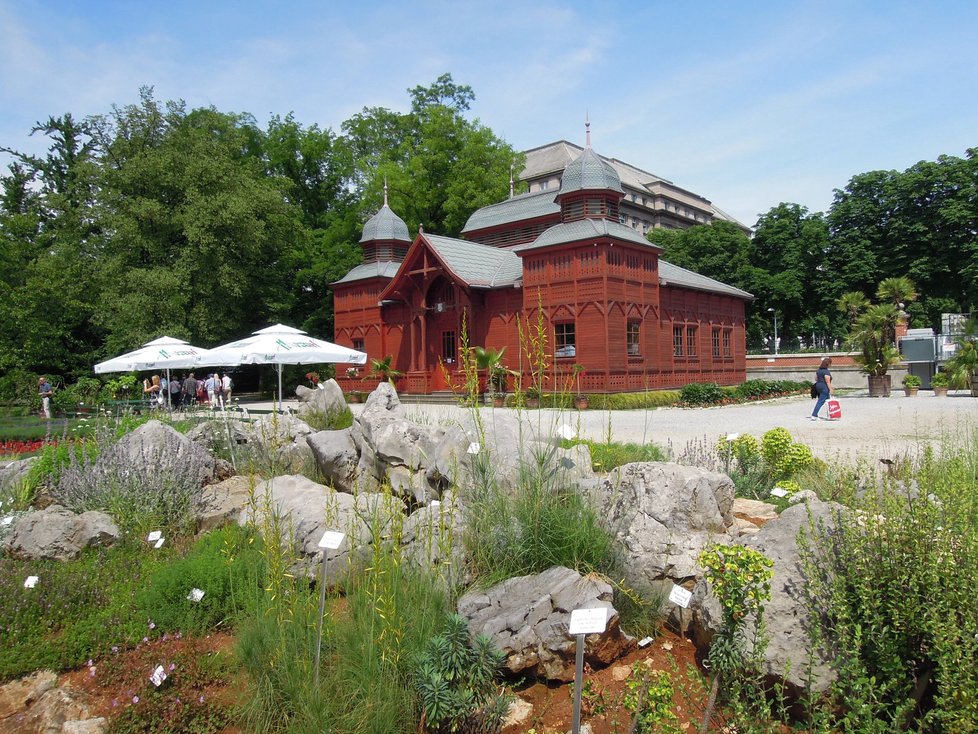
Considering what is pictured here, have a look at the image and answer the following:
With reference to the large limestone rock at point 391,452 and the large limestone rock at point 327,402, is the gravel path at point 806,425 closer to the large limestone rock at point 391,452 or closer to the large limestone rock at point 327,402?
the large limestone rock at point 391,452

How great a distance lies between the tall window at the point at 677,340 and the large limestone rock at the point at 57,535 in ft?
75.3

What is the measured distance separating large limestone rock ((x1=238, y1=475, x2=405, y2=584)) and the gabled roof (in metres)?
A: 18.5

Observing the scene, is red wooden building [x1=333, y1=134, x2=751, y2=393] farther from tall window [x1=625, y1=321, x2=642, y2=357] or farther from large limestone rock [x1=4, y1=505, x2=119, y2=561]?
large limestone rock [x1=4, y1=505, x2=119, y2=561]

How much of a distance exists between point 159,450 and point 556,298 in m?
17.2

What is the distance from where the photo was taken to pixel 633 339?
23.1 meters

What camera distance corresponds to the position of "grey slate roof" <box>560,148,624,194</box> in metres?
23.4

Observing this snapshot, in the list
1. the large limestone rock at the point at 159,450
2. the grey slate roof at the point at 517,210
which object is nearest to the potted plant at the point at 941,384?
the grey slate roof at the point at 517,210

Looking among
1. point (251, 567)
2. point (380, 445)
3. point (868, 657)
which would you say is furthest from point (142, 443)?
point (868, 657)

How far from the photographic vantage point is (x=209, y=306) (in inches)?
1145

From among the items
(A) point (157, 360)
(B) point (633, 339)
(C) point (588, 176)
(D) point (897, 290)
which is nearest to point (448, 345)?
(B) point (633, 339)

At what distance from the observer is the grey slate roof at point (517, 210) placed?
93.3ft

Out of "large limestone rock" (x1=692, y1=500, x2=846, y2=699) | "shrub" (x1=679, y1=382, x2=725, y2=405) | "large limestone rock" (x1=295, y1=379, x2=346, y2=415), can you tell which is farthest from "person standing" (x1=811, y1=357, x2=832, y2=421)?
"large limestone rock" (x1=692, y1=500, x2=846, y2=699)

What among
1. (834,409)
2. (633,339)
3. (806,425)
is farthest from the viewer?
(633,339)

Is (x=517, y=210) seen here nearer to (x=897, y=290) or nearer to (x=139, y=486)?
(x=897, y=290)
